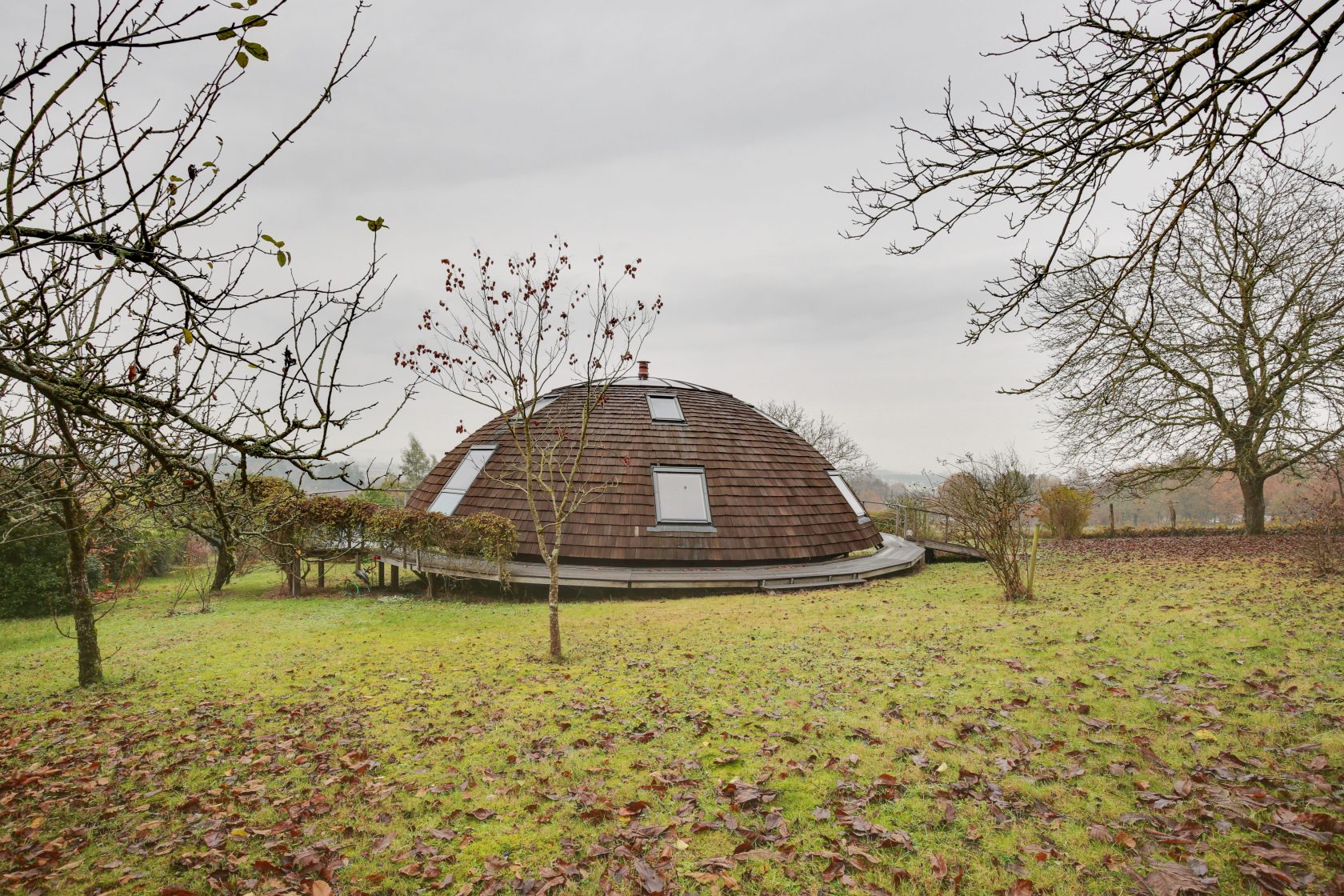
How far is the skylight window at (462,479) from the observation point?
15.9 meters

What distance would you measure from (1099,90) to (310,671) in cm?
969

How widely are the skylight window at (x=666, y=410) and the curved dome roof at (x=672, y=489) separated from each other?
0.05m

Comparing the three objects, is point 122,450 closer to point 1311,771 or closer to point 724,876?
point 724,876

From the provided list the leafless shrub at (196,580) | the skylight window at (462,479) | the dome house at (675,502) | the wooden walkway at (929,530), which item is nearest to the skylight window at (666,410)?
the dome house at (675,502)

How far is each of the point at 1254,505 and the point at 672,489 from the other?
1784 centimetres

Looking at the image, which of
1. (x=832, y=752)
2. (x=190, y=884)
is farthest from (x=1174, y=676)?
(x=190, y=884)

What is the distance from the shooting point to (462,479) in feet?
54.2

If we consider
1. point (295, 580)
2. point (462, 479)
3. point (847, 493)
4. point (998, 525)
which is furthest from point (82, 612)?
point (847, 493)

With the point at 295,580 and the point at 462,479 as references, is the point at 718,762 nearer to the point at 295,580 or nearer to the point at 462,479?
the point at 462,479

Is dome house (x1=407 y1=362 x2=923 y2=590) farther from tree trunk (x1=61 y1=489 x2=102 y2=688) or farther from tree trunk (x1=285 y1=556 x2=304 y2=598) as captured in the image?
tree trunk (x1=61 y1=489 x2=102 y2=688)

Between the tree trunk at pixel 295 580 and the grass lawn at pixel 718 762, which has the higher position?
the tree trunk at pixel 295 580

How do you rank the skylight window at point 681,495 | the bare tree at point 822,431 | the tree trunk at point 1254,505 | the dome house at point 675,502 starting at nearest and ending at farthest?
the dome house at point 675,502
the skylight window at point 681,495
the tree trunk at point 1254,505
the bare tree at point 822,431

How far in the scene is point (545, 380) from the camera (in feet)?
31.1

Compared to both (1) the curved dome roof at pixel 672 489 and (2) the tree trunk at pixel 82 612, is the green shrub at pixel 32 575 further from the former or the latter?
(1) the curved dome roof at pixel 672 489
